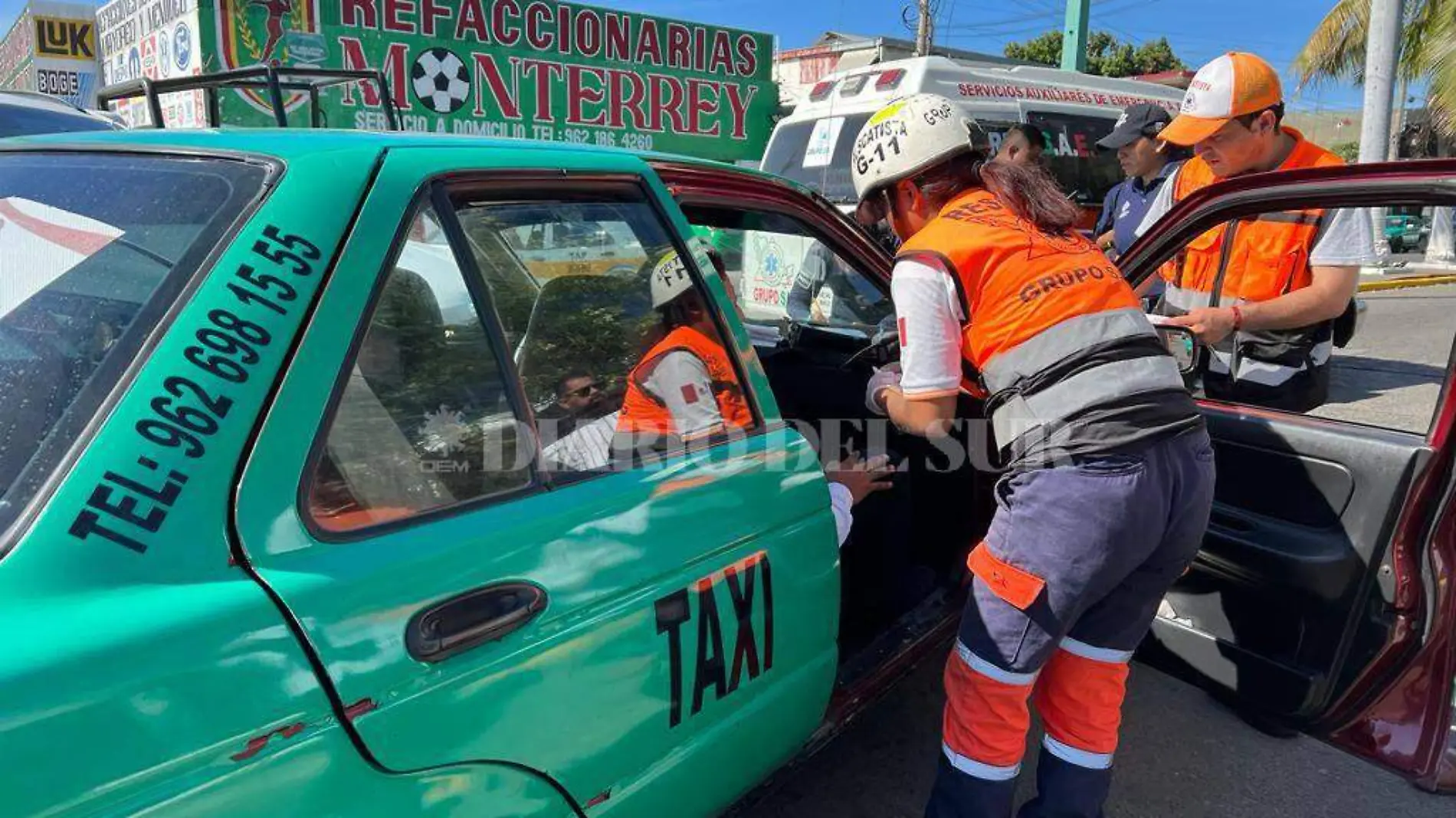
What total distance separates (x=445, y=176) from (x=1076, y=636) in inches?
63.7

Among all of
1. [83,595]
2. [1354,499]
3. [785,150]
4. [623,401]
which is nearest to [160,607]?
[83,595]

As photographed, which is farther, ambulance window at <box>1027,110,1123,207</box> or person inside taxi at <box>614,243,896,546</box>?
ambulance window at <box>1027,110,1123,207</box>

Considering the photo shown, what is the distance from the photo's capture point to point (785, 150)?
8.60 metres

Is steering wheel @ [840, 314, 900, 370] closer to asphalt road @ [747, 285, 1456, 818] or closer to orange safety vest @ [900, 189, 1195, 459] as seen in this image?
orange safety vest @ [900, 189, 1195, 459]

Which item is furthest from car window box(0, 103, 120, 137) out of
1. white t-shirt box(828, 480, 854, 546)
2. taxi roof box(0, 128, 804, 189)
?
white t-shirt box(828, 480, 854, 546)

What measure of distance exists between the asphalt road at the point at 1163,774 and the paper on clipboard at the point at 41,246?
1.89m

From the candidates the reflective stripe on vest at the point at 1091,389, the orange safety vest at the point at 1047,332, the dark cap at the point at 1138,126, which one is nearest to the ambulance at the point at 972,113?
the dark cap at the point at 1138,126

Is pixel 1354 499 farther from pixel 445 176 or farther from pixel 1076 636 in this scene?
pixel 445 176

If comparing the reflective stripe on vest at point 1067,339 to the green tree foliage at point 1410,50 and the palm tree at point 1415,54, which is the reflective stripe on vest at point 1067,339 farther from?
the palm tree at point 1415,54

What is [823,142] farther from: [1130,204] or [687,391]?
[687,391]

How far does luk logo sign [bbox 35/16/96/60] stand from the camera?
15.3 meters

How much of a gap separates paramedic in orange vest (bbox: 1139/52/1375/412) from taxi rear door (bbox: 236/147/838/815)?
172cm

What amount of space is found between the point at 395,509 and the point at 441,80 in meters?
12.1

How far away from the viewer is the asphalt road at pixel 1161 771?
260 cm
